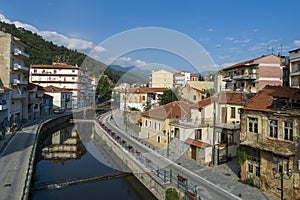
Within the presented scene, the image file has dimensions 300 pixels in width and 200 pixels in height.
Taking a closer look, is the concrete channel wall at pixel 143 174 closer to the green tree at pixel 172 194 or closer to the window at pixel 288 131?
the green tree at pixel 172 194

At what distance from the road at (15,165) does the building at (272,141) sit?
11083mm

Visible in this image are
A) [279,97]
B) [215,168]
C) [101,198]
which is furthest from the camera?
[215,168]

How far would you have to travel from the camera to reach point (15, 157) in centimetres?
1691

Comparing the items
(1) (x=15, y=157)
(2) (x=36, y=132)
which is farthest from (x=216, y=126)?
(2) (x=36, y=132)

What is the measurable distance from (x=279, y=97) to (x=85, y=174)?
13564 mm

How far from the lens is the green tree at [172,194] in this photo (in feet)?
37.5

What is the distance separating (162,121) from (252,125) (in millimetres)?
9577

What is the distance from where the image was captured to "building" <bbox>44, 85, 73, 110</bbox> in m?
52.6

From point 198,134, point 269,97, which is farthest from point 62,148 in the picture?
point 269,97

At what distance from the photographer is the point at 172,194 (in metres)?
11.5

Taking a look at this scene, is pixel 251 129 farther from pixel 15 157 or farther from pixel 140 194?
pixel 15 157

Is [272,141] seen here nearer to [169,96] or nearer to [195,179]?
[195,179]

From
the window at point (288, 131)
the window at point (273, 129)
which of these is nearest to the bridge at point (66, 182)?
the window at point (273, 129)

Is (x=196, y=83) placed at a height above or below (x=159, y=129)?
above
